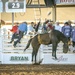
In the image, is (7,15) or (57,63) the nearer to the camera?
(57,63)

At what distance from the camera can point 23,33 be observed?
72.8ft

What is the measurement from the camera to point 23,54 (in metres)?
21.6

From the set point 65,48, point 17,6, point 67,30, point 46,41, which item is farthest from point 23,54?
point 17,6

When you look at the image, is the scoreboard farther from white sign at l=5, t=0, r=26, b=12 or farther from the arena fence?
the arena fence

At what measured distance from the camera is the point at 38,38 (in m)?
21.0

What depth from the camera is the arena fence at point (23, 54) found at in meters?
21.4

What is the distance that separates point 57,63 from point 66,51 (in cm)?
89

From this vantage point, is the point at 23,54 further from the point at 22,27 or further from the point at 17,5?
the point at 17,5

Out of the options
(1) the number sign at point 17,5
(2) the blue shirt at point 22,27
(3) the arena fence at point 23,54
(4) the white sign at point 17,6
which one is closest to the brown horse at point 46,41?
(3) the arena fence at point 23,54

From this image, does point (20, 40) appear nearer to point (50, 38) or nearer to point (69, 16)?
point (50, 38)

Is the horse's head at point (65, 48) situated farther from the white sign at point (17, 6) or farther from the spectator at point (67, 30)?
the white sign at point (17, 6)

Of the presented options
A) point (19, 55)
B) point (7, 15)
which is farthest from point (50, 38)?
point (7, 15)

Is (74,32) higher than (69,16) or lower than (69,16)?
higher

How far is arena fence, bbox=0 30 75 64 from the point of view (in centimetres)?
2138
